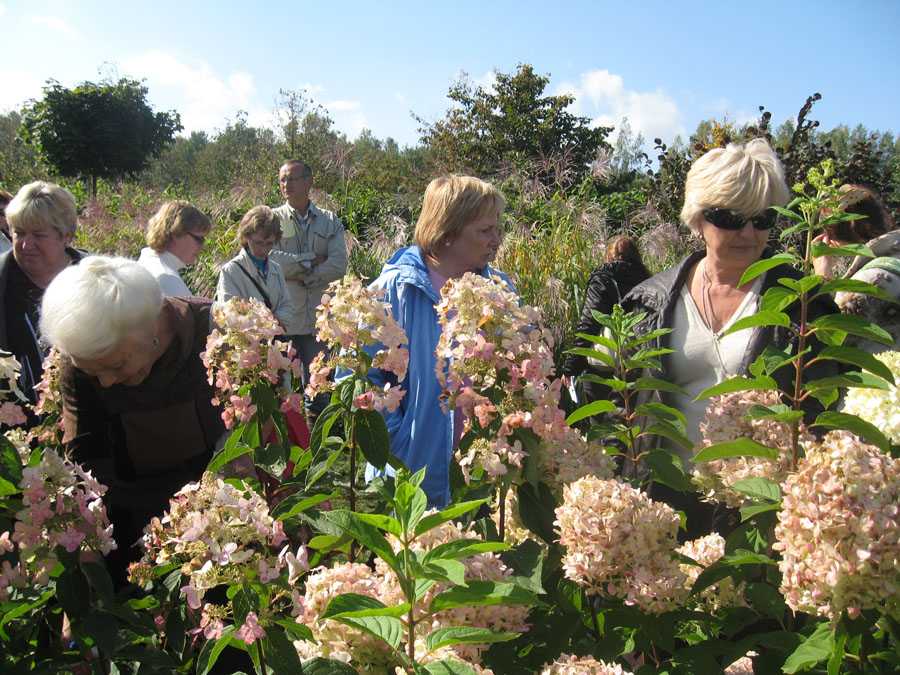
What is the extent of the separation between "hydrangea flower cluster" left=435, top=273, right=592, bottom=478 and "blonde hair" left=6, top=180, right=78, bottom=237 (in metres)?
2.59

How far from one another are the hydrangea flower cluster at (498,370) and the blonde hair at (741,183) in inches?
49.1

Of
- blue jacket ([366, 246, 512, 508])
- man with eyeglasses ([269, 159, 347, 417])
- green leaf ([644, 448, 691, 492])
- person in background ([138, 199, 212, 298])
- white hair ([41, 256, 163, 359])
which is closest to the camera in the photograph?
green leaf ([644, 448, 691, 492])

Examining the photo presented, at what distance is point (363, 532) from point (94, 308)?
1.20 meters

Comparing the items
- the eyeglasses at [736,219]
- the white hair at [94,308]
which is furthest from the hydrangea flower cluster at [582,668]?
the eyeglasses at [736,219]

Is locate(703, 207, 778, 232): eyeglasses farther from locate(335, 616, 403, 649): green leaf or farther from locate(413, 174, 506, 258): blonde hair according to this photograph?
locate(335, 616, 403, 649): green leaf

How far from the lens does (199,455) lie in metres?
2.16

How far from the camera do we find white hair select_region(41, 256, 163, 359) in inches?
68.4

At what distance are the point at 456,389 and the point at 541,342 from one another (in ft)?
0.57

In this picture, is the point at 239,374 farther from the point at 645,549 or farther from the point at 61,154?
the point at 61,154

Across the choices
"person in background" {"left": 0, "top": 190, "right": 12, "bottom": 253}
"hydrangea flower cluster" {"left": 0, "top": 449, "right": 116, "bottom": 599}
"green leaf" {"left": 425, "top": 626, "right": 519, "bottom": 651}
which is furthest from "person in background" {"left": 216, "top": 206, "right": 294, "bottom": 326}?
"green leaf" {"left": 425, "top": 626, "right": 519, "bottom": 651}

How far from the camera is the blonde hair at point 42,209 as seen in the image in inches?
120

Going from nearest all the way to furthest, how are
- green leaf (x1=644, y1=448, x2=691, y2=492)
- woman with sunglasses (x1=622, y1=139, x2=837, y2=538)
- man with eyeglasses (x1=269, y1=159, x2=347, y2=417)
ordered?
green leaf (x1=644, y1=448, x2=691, y2=492)
woman with sunglasses (x1=622, y1=139, x2=837, y2=538)
man with eyeglasses (x1=269, y1=159, x2=347, y2=417)

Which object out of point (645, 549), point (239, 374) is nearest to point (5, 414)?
point (239, 374)

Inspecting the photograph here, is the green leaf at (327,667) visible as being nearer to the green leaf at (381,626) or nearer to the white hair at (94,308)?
the green leaf at (381,626)
